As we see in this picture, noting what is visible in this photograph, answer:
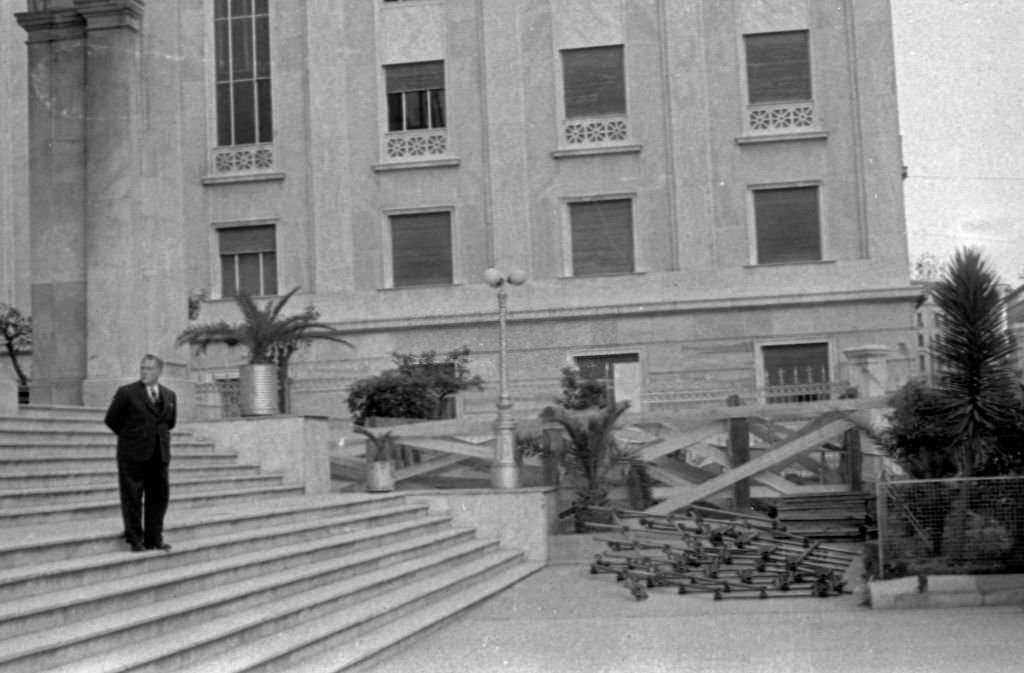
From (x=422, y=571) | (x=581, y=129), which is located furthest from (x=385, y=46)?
(x=422, y=571)

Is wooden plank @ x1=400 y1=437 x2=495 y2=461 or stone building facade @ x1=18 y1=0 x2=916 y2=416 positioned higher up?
stone building facade @ x1=18 y1=0 x2=916 y2=416

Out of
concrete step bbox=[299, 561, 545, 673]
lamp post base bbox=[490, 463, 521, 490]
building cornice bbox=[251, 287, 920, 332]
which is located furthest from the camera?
building cornice bbox=[251, 287, 920, 332]

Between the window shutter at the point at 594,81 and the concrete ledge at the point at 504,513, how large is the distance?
15866 millimetres

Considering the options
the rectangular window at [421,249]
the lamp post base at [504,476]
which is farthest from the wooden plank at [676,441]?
the rectangular window at [421,249]

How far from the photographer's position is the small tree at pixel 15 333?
102ft

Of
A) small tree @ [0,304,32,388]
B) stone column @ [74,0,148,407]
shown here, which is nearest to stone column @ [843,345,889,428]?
stone column @ [74,0,148,407]

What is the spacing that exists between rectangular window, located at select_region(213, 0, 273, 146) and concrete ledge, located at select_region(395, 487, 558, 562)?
17.6 m

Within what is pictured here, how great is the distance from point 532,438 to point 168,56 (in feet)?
27.1

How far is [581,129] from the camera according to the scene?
34156mm

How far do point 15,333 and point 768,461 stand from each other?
1767 centimetres

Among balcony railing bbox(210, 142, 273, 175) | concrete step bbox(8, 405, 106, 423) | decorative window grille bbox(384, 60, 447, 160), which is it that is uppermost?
decorative window grille bbox(384, 60, 447, 160)

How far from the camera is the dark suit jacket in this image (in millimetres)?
11773

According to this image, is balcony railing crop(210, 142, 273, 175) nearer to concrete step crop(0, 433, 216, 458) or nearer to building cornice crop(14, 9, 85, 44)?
building cornice crop(14, 9, 85, 44)

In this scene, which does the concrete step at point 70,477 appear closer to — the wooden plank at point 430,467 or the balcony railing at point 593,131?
the wooden plank at point 430,467
